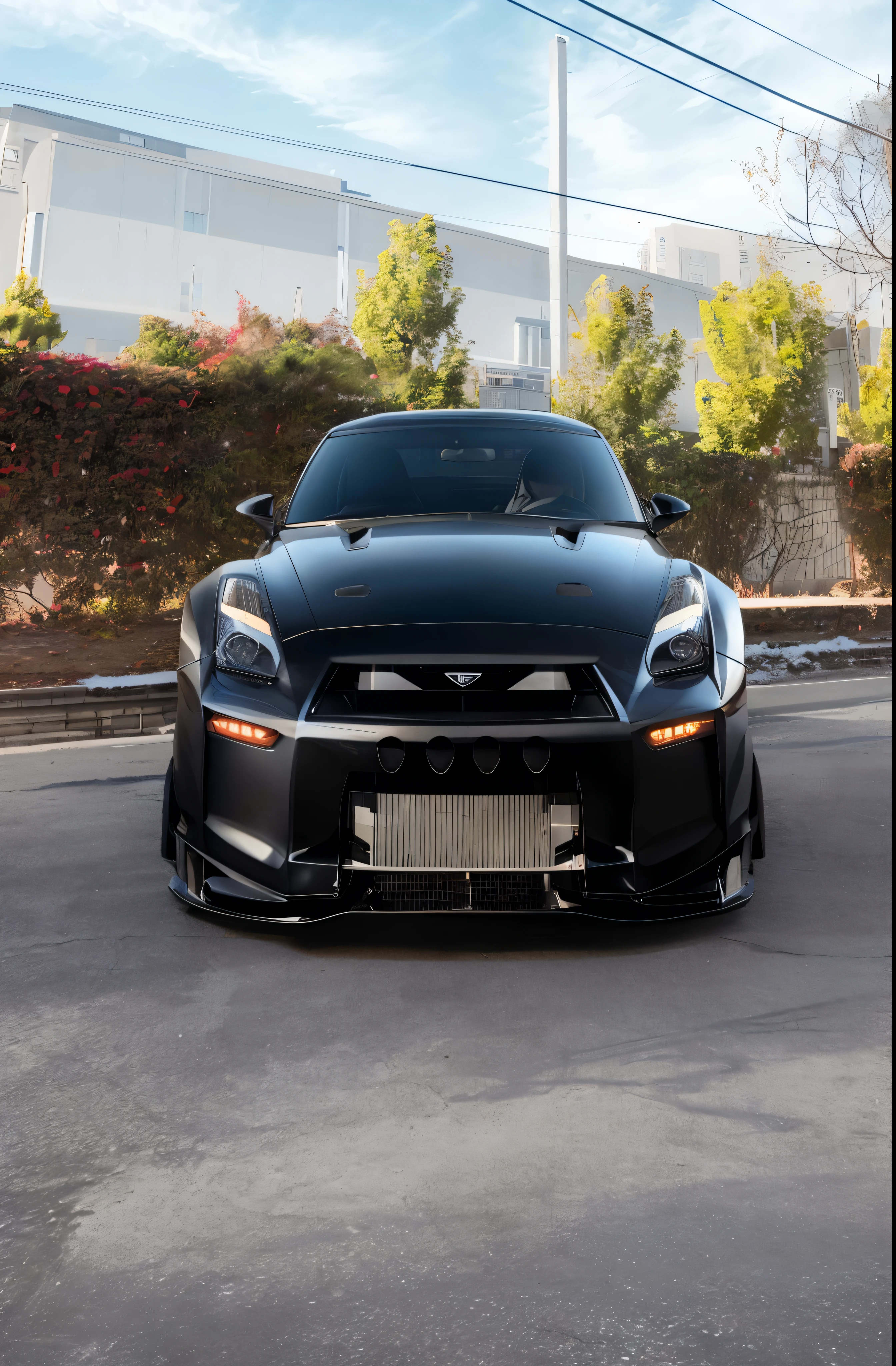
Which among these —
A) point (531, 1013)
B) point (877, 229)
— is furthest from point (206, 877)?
point (877, 229)

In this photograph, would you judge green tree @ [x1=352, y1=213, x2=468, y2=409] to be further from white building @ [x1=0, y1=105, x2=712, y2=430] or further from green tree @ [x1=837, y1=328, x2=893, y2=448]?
white building @ [x1=0, y1=105, x2=712, y2=430]

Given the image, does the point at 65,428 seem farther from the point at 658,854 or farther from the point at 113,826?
the point at 658,854

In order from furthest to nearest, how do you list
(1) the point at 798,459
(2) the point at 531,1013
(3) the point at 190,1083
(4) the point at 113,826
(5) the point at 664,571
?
(1) the point at 798,459 → (4) the point at 113,826 → (5) the point at 664,571 → (2) the point at 531,1013 → (3) the point at 190,1083

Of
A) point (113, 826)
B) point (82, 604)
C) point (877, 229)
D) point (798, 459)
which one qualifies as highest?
point (877, 229)

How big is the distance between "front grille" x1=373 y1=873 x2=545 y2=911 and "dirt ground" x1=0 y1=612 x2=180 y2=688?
607 cm

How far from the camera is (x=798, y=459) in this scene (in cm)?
1958

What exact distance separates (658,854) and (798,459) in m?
18.1

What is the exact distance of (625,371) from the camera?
1931cm

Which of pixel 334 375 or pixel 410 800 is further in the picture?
pixel 334 375

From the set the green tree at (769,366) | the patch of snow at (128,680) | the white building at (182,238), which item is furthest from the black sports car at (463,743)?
the white building at (182,238)

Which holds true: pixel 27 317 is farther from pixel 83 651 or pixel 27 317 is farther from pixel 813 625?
pixel 813 625

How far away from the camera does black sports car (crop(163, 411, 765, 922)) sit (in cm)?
289

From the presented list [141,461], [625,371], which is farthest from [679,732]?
[625,371]

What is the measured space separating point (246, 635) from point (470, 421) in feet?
6.61
